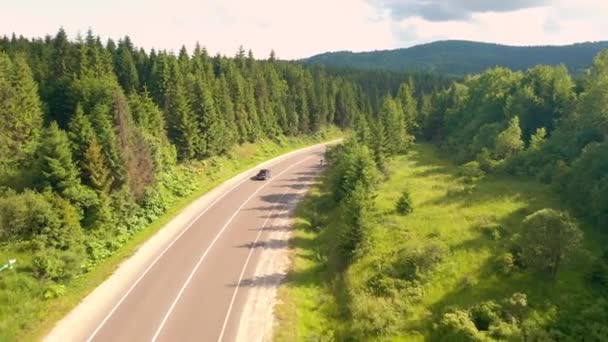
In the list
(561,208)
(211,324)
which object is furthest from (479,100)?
(211,324)

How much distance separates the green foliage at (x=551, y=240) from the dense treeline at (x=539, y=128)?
9893 millimetres

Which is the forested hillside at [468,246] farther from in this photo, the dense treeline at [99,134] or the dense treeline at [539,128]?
the dense treeline at [99,134]

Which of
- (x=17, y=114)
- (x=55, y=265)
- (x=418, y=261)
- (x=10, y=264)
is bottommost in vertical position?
(x=418, y=261)

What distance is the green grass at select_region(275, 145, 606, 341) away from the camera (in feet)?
92.3

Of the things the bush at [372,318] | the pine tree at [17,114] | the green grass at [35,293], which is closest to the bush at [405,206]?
the bush at [372,318]

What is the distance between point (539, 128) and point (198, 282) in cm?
5782

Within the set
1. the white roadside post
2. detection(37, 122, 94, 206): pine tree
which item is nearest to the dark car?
detection(37, 122, 94, 206): pine tree

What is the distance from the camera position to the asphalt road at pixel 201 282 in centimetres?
2730

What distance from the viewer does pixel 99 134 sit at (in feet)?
144

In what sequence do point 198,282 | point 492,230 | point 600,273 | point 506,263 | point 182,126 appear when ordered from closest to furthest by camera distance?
point 600,273
point 506,263
point 198,282
point 492,230
point 182,126

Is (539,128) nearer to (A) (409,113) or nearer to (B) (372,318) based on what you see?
(A) (409,113)

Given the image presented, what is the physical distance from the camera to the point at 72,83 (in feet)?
184

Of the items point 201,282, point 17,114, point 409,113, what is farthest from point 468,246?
point 409,113

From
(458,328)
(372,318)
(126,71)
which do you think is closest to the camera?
(458,328)
